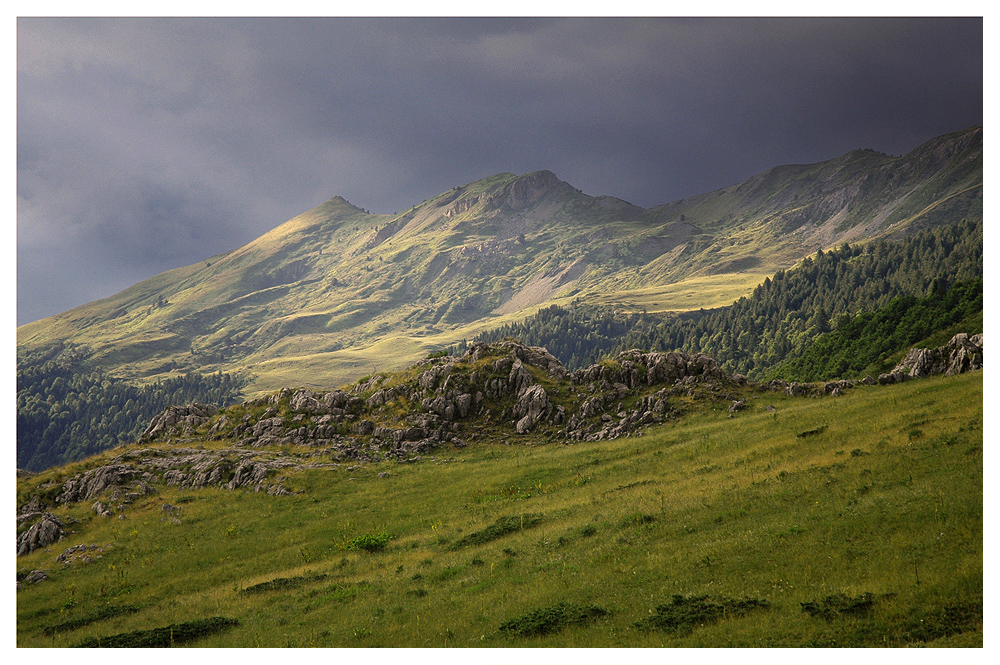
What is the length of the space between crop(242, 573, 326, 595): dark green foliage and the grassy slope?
0.41 meters

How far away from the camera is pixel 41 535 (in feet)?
145

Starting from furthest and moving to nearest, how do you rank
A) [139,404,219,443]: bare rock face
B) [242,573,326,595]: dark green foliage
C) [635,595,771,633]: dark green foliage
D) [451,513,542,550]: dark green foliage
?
[139,404,219,443]: bare rock face, [451,513,542,550]: dark green foliage, [242,573,326,595]: dark green foliage, [635,595,771,633]: dark green foliage

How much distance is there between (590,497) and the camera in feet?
125

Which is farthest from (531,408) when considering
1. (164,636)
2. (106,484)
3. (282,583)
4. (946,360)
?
(164,636)

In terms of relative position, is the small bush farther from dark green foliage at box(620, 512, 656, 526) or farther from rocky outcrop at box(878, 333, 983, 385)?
rocky outcrop at box(878, 333, 983, 385)

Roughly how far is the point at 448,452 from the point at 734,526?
38280 mm

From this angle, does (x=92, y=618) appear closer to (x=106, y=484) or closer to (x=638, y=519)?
(x=106, y=484)

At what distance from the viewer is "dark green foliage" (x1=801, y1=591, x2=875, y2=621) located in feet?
57.5

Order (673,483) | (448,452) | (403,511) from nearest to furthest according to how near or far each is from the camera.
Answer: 1. (673,483)
2. (403,511)
3. (448,452)

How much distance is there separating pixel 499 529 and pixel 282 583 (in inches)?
501

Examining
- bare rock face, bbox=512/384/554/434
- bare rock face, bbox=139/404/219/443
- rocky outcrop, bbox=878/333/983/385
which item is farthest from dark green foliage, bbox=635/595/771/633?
bare rock face, bbox=139/404/219/443

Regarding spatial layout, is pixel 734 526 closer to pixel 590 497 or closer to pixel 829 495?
pixel 829 495

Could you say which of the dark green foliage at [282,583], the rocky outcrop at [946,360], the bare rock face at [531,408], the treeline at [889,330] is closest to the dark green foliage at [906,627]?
the dark green foliage at [282,583]
